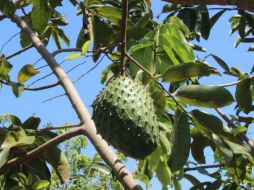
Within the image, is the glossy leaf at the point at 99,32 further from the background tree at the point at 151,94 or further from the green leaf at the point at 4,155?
the green leaf at the point at 4,155

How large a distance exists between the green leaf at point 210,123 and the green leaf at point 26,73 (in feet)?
3.01

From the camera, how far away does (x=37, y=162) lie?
2.20m

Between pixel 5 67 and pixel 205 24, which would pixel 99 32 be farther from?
pixel 205 24

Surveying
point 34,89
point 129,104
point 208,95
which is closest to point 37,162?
point 34,89

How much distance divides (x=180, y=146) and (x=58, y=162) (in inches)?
27.7

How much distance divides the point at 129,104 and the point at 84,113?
399 millimetres

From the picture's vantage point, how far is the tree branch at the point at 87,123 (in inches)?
68.1

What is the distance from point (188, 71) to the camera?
1729 millimetres

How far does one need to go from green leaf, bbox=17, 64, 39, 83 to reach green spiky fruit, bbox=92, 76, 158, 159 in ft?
2.32

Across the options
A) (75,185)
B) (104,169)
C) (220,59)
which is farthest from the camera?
(75,185)

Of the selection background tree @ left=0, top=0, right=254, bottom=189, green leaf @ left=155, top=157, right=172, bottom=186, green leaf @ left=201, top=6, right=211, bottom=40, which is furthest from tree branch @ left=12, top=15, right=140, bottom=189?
green leaf @ left=201, top=6, right=211, bottom=40

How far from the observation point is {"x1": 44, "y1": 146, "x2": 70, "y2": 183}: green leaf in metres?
2.16

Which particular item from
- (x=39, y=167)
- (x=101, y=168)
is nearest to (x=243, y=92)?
→ (x=101, y=168)

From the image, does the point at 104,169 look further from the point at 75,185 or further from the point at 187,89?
the point at 75,185
